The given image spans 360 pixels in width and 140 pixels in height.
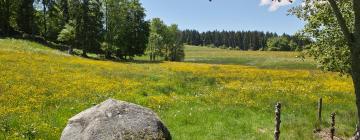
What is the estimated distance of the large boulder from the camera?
40.4ft

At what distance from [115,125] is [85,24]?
241 ft

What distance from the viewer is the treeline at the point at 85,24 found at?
271ft

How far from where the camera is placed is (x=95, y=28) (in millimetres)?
85938

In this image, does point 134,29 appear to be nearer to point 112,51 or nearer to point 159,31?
point 112,51

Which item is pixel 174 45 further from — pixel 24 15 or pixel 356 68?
pixel 356 68

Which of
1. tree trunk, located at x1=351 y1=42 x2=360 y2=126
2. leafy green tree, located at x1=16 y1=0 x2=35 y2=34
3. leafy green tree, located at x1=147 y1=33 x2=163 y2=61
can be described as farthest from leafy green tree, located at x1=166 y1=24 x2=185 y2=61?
tree trunk, located at x1=351 y1=42 x2=360 y2=126

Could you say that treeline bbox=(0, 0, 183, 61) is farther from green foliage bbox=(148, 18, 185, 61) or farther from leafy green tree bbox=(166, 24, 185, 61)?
leafy green tree bbox=(166, 24, 185, 61)

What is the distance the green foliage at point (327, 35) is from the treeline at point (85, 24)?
59.3 metres

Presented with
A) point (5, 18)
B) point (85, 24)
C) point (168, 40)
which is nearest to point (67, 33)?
point (85, 24)

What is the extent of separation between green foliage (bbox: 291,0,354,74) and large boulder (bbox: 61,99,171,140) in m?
10.5

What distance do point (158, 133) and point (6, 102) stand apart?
9500mm

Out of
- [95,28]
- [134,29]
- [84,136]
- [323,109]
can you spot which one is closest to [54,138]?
[84,136]

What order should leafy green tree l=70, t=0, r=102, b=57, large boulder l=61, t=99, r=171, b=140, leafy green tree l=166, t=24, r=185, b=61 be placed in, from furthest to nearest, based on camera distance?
leafy green tree l=166, t=24, r=185, b=61 < leafy green tree l=70, t=0, r=102, b=57 < large boulder l=61, t=99, r=171, b=140

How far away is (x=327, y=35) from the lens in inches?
845
